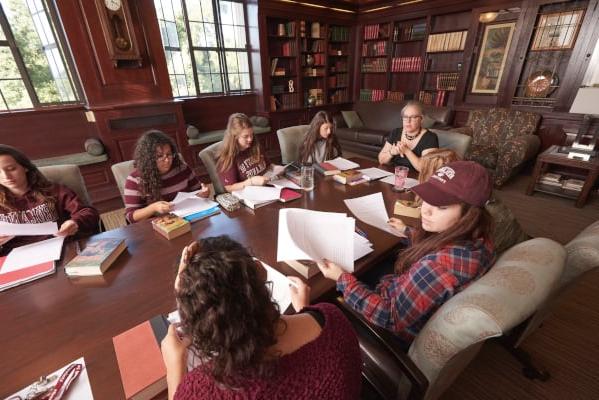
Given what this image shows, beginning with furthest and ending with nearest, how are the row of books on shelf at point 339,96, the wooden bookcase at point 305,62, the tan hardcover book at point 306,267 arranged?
1. the row of books on shelf at point 339,96
2. the wooden bookcase at point 305,62
3. the tan hardcover book at point 306,267

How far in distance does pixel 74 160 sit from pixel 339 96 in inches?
175

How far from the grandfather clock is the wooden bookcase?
1920mm

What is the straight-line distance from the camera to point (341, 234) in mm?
1048

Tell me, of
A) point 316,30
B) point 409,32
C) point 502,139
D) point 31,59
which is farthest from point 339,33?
point 31,59

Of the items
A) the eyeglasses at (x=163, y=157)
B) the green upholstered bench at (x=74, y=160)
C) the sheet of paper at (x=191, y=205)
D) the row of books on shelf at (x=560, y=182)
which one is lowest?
the row of books on shelf at (x=560, y=182)

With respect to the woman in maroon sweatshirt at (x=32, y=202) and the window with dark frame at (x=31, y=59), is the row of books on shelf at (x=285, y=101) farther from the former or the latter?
the woman in maroon sweatshirt at (x=32, y=202)

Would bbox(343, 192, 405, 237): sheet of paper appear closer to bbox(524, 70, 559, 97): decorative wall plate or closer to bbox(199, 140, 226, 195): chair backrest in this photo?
bbox(199, 140, 226, 195): chair backrest

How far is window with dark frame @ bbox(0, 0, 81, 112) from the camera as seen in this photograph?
2.82 m

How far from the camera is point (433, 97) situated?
4.63m

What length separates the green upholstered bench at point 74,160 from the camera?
9.80 feet

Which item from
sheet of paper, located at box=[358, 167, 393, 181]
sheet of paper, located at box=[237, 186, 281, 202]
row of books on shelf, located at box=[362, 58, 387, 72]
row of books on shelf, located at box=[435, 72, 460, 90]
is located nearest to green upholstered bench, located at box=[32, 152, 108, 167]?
sheet of paper, located at box=[237, 186, 281, 202]

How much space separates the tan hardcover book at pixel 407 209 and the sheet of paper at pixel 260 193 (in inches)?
23.4

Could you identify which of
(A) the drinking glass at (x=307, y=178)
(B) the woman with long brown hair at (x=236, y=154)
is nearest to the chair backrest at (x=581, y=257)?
(A) the drinking glass at (x=307, y=178)

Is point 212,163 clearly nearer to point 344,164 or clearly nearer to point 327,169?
point 327,169
